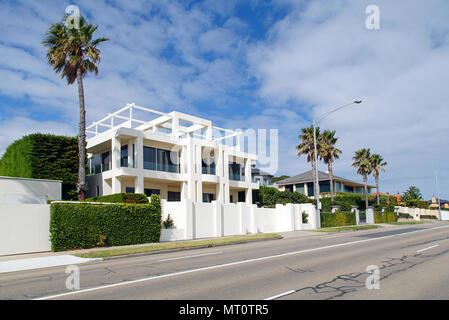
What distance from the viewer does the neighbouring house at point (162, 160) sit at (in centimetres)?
2928

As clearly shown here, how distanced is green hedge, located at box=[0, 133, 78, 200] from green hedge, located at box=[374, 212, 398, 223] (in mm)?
35249

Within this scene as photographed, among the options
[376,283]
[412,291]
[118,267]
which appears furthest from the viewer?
[118,267]

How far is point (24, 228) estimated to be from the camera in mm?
15984

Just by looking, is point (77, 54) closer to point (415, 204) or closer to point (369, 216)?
point (369, 216)

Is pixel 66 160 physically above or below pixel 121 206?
above

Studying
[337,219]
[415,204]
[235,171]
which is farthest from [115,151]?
[415,204]

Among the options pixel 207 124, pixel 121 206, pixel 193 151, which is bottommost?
pixel 121 206

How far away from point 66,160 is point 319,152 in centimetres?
2813

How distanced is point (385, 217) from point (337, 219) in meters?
15.1

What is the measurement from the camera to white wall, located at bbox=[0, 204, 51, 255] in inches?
609

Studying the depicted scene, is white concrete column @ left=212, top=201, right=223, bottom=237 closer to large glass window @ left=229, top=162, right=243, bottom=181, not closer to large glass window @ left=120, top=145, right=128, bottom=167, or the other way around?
large glass window @ left=120, top=145, right=128, bottom=167

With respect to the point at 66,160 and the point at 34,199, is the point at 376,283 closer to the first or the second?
A: the point at 34,199

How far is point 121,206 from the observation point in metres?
18.6
